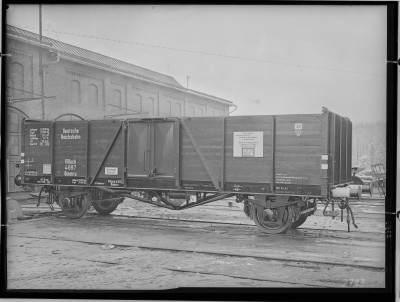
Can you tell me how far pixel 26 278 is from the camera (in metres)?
6.71

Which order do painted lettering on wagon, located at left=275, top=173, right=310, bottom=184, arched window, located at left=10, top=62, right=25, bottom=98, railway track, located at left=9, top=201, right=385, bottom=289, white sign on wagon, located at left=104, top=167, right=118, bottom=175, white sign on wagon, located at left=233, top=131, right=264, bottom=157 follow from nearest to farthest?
railway track, located at left=9, top=201, right=385, bottom=289
arched window, located at left=10, top=62, right=25, bottom=98
painted lettering on wagon, located at left=275, top=173, right=310, bottom=184
white sign on wagon, located at left=233, top=131, right=264, bottom=157
white sign on wagon, located at left=104, top=167, right=118, bottom=175

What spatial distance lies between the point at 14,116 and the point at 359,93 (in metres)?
5.04

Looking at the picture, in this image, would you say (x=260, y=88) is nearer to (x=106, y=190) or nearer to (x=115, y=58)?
(x=115, y=58)

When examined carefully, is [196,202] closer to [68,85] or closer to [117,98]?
[117,98]

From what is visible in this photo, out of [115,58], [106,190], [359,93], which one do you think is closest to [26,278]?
[106,190]

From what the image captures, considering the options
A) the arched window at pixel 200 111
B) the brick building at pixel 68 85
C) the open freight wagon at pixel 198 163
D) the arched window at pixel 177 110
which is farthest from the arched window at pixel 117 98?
the arched window at pixel 200 111

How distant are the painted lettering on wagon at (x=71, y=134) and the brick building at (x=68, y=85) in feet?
2.51

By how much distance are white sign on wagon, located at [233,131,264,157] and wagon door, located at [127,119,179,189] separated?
1042 mm

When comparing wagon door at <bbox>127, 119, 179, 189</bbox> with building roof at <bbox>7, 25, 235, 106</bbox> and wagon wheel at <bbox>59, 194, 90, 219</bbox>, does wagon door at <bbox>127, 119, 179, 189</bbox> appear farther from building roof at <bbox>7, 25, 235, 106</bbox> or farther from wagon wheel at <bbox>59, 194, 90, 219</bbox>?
building roof at <bbox>7, 25, 235, 106</bbox>

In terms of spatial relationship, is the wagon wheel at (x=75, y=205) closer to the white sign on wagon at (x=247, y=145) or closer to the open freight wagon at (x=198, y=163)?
the open freight wagon at (x=198, y=163)

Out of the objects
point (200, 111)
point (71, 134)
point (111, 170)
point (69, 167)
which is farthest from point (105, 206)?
point (200, 111)

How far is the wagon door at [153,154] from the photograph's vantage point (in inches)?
310

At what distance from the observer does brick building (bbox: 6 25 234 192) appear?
6773mm

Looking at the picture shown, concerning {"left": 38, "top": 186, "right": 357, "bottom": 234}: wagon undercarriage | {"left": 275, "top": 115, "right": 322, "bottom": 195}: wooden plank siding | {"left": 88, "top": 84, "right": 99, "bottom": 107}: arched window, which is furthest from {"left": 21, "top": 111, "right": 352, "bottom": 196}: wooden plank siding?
{"left": 88, "top": 84, "right": 99, "bottom": 107}: arched window
